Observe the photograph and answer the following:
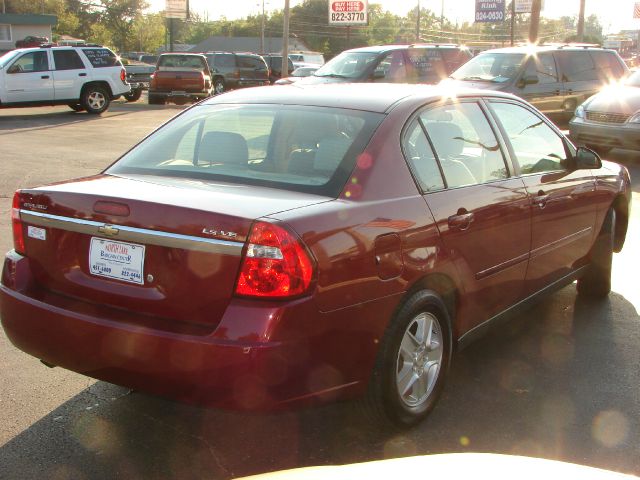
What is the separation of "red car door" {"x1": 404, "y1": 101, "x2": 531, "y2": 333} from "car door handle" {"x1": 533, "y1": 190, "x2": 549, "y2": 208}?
0.12 metres

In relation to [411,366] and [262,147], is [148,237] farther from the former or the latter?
[411,366]

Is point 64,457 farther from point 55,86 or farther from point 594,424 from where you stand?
point 55,86

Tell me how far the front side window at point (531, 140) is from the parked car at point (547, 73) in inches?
378

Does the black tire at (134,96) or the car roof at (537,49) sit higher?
the car roof at (537,49)

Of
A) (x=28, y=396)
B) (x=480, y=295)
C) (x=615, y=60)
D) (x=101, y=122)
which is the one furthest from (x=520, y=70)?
(x=28, y=396)

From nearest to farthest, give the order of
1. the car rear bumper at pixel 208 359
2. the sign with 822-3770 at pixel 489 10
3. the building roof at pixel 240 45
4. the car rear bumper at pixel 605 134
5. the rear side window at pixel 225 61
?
1. the car rear bumper at pixel 208 359
2. the car rear bumper at pixel 605 134
3. the rear side window at pixel 225 61
4. the sign with 822-3770 at pixel 489 10
5. the building roof at pixel 240 45

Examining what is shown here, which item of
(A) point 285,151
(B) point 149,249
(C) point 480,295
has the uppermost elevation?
(A) point 285,151

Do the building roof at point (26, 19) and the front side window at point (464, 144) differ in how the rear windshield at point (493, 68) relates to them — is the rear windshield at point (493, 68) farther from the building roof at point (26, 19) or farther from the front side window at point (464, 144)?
the building roof at point (26, 19)

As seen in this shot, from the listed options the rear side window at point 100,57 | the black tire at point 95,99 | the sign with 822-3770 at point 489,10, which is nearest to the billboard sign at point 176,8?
the sign with 822-3770 at point 489,10

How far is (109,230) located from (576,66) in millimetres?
14689

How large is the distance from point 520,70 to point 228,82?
19511 mm

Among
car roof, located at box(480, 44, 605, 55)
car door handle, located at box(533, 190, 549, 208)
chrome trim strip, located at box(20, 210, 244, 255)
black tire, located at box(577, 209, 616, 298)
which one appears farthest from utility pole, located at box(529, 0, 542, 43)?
chrome trim strip, located at box(20, 210, 244, 255)

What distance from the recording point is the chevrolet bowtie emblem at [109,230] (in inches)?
127

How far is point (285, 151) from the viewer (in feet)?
12.6
